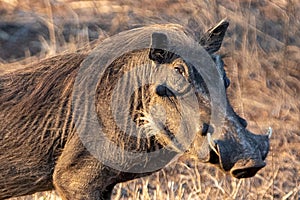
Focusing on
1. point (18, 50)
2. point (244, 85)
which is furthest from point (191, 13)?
point (18, 50)

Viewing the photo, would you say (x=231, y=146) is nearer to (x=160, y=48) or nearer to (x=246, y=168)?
(x=246, y=168)

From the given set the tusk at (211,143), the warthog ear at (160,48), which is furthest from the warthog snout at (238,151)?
the warthog ear at (160,48)

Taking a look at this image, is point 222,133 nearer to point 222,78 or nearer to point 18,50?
point 222,78

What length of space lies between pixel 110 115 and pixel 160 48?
18.4 inches

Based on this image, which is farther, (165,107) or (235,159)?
(165,107)

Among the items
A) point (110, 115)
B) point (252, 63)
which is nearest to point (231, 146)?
point (110, 115)

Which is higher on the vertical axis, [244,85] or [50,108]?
[50,108]

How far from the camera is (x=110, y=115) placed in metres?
5.46

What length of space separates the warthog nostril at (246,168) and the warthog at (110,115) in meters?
0.02

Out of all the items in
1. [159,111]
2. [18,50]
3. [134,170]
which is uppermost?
[159,111]

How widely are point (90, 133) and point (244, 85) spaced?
14.3 feet

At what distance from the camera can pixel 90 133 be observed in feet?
18.0

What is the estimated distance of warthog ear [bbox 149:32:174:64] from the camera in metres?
5.23

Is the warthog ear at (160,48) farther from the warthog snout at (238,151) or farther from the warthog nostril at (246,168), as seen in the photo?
the warthog nostril at (246,168)
